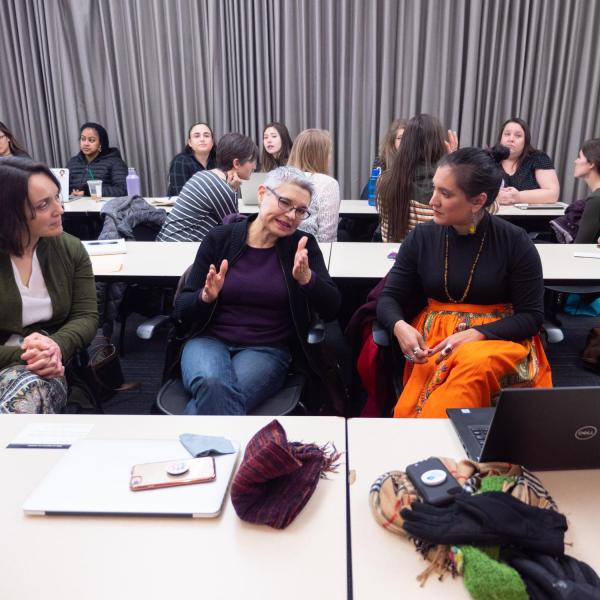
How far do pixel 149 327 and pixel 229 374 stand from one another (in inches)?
14.6

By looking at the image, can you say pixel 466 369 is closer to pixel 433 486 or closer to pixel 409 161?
pixel 433 486

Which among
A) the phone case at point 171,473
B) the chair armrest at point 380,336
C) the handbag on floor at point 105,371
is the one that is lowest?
the handbag on floor at point 105,371

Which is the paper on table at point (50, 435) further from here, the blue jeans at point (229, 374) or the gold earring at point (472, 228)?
the gold earring at point (472, 228)

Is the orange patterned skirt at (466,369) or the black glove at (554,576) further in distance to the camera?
the orange patterned skirt at (466,369)

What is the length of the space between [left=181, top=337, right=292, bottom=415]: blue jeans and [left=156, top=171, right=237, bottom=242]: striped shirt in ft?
3.54

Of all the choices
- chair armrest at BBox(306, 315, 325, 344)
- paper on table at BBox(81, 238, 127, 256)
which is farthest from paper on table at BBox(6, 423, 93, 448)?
paper on table at BBox(81, 238, 127, 256)

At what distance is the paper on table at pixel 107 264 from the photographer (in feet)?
7.64

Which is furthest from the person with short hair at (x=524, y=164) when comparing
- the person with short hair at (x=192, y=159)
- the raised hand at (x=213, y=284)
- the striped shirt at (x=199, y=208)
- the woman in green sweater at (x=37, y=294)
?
the woman in green sweater at (x=37, y=294)

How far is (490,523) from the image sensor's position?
781mm

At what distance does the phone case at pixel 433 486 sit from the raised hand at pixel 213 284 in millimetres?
975

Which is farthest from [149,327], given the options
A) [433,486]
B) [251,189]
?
[251,189]

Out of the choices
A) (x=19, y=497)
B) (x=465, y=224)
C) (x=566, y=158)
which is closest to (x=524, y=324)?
(x=465, y=224)

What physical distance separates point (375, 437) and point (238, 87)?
14.9 feet

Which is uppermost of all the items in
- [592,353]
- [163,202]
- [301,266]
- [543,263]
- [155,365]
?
[301,266]
